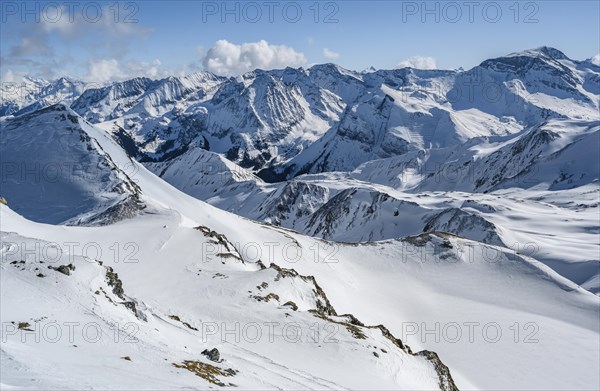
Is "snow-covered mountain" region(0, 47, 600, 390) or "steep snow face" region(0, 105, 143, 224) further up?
"steep snow face" region(0, 105, 143, 224)

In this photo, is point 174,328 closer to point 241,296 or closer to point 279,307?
point 241,296

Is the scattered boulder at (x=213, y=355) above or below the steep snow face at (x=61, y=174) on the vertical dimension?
below

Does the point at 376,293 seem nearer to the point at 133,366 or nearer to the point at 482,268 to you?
the point at 482,268

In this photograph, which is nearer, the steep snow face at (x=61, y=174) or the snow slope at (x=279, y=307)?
the snow slope at (x=279, y=307)

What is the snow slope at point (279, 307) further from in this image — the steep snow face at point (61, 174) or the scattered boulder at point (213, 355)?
the steep snow face at point (61, 174)

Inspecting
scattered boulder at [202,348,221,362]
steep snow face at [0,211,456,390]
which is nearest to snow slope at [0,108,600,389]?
steep snow face at [0,211,456,390]

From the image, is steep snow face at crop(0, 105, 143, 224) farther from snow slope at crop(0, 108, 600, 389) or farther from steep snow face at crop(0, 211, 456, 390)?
steep snow face at crop(0, 211, 456, 390)

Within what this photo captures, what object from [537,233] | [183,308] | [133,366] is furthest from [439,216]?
[133,366]

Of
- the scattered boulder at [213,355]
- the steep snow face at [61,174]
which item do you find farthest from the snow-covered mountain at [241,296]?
the steep snow face at [61,174]
